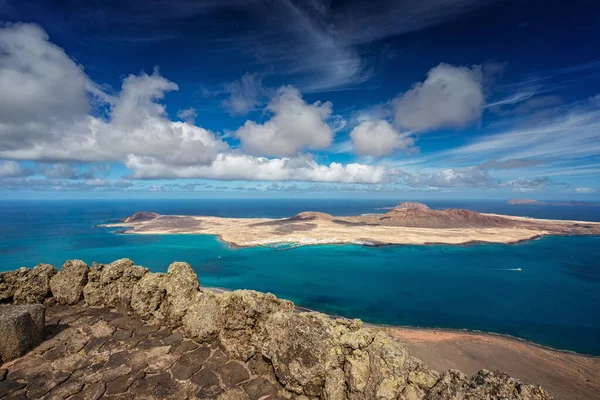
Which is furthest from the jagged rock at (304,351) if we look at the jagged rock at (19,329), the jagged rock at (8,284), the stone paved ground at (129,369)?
the jagged rock at (8,284)

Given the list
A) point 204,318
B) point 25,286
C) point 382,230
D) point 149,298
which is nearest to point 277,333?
point 204,318

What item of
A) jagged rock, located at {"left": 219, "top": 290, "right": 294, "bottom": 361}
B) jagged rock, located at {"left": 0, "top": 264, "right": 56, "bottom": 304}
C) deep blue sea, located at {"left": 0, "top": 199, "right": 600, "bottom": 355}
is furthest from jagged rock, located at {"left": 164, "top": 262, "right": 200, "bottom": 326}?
deep blue sea, located at {"left": 0, "top": 199, "right": 600, "bottom": 355}

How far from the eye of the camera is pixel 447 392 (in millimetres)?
5117

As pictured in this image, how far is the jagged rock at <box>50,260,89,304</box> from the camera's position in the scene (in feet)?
33.9

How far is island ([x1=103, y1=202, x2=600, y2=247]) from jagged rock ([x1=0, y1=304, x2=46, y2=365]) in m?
75.7

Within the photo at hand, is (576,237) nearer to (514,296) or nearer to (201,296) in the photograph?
(514,296)

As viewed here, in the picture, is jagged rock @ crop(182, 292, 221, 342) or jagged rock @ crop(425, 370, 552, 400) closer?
jagged rock @ crop(425, 370, 552, 400)

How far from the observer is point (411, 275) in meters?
57.4

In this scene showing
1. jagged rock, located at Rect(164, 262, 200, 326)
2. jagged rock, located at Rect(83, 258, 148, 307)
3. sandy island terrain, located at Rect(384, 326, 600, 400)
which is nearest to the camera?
jagged rock, located at Rect(164, 262, 200, 326)

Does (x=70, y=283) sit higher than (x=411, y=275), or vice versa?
(x=70, y=283)

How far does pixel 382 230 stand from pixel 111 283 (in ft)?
346

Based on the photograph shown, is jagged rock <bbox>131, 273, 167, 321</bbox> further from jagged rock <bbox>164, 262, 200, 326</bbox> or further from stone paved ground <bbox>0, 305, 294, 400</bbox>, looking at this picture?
stone paved ground <bbox>0, 305, 294, 400</bbox>

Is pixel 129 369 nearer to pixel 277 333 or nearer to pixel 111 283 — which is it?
pixel 277 333

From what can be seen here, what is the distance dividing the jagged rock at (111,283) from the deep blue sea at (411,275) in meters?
32.7
